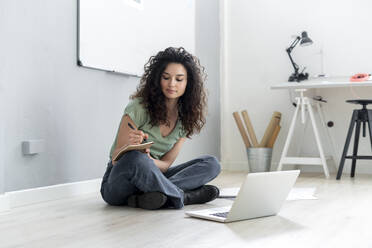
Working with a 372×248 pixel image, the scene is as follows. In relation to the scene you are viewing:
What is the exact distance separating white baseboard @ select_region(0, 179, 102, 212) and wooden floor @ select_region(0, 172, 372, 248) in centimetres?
6

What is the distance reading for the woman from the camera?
86.6 inches

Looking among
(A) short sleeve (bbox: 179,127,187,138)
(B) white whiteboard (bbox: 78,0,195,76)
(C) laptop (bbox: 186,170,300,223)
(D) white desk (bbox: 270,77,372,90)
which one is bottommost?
(C) laptop (bbox: 186,170,300,223)

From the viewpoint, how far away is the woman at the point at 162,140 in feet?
7.22

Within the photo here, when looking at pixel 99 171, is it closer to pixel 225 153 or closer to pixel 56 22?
pixel 56 22

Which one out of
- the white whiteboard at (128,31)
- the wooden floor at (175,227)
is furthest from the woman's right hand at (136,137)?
the white whiteboard at (128,31)

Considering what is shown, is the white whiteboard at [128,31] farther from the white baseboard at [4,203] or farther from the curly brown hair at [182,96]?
the white baseboard at [4,203]

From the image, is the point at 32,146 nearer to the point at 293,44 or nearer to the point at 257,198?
the point at 257,198

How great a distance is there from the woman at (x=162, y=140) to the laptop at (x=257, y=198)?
0.23 metres

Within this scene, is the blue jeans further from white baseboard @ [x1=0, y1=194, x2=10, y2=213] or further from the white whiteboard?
the white whiteboard

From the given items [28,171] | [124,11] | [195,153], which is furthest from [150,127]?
[195,153]

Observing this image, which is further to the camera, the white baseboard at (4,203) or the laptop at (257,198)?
the white baseboard at (4,203)

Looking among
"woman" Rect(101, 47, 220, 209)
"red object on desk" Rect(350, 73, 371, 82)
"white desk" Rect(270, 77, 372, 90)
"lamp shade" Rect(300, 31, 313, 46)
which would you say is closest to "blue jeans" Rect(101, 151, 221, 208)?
"woman" Rect(101, 47, 220, 209)

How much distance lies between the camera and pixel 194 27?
4188 millimetres

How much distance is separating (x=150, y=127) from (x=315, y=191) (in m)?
1.18
